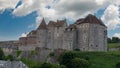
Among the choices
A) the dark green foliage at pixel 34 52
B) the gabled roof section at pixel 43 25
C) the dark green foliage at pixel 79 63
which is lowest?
the dark green foliage at pixel 79 63

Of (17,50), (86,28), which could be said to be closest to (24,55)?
(17,50)

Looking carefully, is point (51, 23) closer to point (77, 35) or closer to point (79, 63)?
point (77, 35)

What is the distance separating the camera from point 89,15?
3438 inches

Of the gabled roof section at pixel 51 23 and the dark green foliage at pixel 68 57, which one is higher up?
the gabled roof section at pixel 51 23

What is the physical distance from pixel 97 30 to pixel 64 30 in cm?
848

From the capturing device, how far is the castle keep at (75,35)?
83.9 metres

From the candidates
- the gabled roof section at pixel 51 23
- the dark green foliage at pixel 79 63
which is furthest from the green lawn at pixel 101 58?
the gabled roof section at pixel 51 23

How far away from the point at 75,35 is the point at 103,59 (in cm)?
Answer: 1071

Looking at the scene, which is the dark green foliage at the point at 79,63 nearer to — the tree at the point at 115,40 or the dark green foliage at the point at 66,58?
the dark green foliage at the point at 66,58

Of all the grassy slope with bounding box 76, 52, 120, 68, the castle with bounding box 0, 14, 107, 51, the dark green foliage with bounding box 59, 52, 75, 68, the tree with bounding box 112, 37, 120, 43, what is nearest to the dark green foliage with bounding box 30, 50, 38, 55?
the castle with bounding box 0, 14, 107, 51

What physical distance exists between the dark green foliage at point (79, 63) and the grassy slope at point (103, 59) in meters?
2.34

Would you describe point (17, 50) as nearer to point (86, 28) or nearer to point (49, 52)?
point (49, 52)

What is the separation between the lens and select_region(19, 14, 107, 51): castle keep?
275 ft

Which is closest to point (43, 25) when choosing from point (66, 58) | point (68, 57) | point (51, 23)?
point (51, 23)
